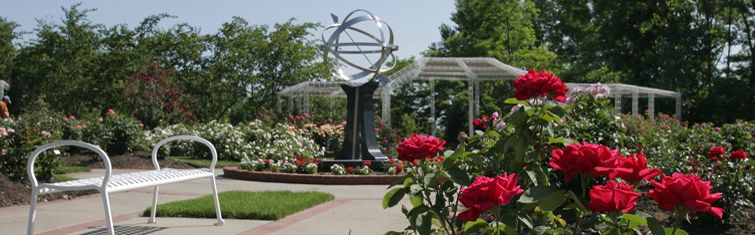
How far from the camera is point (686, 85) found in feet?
114

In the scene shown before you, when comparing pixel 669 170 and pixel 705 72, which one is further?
pixel 705 72

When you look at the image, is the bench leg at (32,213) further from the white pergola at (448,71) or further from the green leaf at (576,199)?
the white pergola at (448,71)

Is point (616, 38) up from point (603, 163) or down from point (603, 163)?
up

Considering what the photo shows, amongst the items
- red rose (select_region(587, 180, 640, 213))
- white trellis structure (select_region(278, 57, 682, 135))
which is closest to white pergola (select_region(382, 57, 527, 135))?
white trellis structure (select_region(278, 57, 682, 135))

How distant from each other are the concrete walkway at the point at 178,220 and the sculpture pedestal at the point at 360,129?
14.3ft

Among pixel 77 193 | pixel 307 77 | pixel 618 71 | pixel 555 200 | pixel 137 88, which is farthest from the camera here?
pixel 618 71

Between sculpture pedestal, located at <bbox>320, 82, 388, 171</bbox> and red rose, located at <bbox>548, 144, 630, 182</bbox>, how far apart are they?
448 inches

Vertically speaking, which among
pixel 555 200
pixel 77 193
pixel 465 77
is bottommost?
pixel 77 193

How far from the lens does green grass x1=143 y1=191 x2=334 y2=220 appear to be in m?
7.32

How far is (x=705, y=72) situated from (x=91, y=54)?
2692 cm

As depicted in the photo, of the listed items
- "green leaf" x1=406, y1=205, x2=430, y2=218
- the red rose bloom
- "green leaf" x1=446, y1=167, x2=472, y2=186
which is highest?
the red rose bloom

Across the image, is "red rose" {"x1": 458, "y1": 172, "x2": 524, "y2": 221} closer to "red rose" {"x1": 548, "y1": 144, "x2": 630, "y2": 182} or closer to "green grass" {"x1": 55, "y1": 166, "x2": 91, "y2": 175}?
"red rose" {"x1": 548, "y1": 144, "x2": 630, "y2": 182}

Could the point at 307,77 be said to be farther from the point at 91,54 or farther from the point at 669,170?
the point at 669,170

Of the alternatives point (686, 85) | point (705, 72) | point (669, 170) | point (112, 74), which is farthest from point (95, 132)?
point (705, 72)
